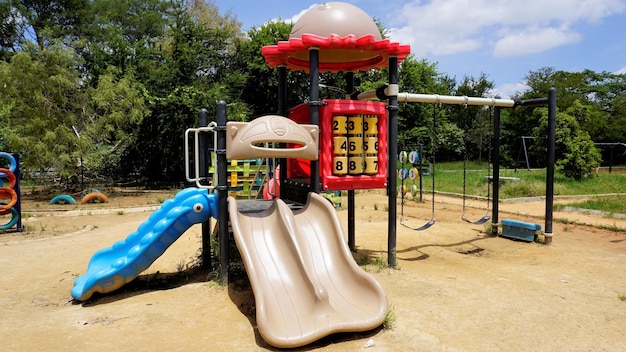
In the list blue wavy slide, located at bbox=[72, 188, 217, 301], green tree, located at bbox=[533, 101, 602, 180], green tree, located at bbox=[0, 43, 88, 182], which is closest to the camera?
blue wavy slide, located at bbox=[72, 188, 217, 301]

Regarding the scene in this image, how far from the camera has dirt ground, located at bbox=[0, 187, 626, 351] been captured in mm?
3764

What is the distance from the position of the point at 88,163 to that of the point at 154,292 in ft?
43.1

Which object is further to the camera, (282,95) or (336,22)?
(282,95)

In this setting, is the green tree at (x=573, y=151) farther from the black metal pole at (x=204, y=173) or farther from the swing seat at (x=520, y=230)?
the black metal pole at (x=204, y=173)

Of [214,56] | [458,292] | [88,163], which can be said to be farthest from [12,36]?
[458,292]

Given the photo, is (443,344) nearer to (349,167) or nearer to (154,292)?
(349,167)

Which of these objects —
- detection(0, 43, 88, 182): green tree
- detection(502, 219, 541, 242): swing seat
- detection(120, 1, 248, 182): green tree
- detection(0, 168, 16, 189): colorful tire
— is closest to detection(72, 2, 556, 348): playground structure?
detection(502, 219, 541, 242): swing seat

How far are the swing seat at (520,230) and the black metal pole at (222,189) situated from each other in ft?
18.9

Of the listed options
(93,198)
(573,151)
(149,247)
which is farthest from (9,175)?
(573,151)

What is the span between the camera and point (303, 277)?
4211mm

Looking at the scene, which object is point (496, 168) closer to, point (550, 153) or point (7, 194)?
point (550, 153)

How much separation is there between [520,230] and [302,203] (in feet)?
15.1

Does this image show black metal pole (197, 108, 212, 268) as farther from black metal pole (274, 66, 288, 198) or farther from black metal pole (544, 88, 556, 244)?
black metal pole (544, 88, 556, 244)

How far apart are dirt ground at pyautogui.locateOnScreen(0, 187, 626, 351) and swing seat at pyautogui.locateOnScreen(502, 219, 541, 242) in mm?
211
